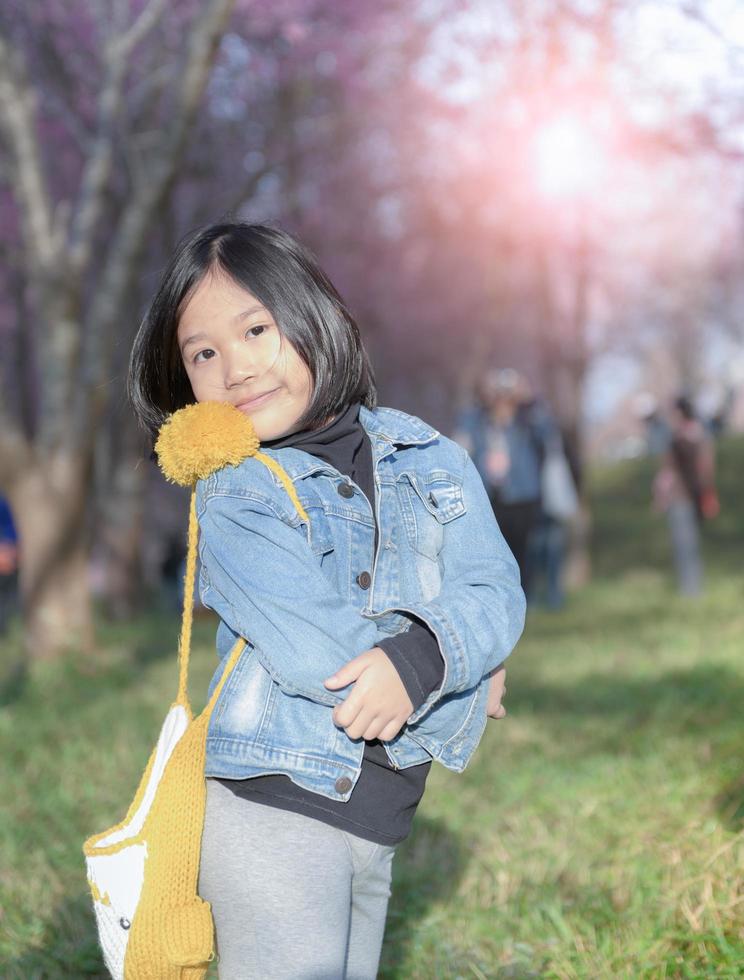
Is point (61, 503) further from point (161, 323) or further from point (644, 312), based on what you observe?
point (644, 312)

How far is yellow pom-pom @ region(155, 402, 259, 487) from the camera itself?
1.82 metres

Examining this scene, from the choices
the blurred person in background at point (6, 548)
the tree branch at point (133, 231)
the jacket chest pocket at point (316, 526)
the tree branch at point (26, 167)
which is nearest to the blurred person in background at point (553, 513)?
the tree branch at point (133, 231)

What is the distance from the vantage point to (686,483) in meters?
10.5

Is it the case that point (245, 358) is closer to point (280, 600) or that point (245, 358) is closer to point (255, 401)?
point (255, 401)

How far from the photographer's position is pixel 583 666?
685 cm

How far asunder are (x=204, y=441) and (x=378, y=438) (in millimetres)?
349

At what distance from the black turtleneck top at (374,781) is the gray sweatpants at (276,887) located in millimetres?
25

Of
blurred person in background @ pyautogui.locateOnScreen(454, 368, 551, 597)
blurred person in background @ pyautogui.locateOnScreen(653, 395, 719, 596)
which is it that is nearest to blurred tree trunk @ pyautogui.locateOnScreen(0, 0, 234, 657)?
blurred person in background @ pyautogui.locateOnScreen(454, 368, 551, 597)

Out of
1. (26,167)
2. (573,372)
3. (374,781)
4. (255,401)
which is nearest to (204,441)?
(255,401)

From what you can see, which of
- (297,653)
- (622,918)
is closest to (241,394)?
(297,653)

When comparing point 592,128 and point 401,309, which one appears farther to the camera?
point 401,309

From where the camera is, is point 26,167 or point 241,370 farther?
point 26,167

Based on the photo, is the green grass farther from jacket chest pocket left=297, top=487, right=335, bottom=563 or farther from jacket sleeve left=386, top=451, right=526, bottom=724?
jacket chest pocket left=297, top=487, right=335, bottom=563

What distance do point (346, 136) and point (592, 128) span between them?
2950 mm
